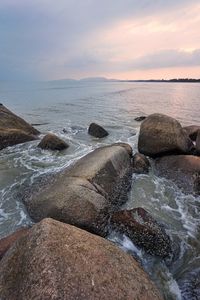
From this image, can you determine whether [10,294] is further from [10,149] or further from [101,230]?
[10,149]

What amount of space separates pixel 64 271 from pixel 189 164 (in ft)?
25.0

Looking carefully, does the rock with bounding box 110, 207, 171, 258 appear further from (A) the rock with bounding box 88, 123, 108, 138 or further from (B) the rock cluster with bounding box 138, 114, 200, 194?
(A) the rock with bounding box 88, 123, 108, 138

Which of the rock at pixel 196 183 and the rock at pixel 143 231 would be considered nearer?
the rock at pixel 143 231

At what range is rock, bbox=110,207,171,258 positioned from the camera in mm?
6719

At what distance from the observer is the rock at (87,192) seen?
714cm

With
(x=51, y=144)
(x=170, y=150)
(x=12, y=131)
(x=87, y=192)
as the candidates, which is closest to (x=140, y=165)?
(x=170, y=150)

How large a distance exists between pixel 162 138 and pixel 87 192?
18.6ft

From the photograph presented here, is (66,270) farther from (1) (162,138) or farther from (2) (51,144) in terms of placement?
(2) (51,144)

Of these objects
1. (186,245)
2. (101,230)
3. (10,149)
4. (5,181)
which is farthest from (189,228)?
(10,149)

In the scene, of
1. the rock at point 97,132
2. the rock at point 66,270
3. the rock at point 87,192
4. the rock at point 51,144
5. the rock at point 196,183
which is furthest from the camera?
the rock at point 97,132

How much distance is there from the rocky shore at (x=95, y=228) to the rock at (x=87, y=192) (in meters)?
0.02

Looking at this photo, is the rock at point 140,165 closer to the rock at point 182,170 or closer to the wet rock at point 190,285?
the rock at point 182,170

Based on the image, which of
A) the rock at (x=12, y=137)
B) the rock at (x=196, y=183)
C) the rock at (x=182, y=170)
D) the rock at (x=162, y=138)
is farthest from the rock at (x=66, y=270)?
the rock at (x=12, y=137)

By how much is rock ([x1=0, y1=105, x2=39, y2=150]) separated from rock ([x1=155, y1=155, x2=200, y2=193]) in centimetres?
787
